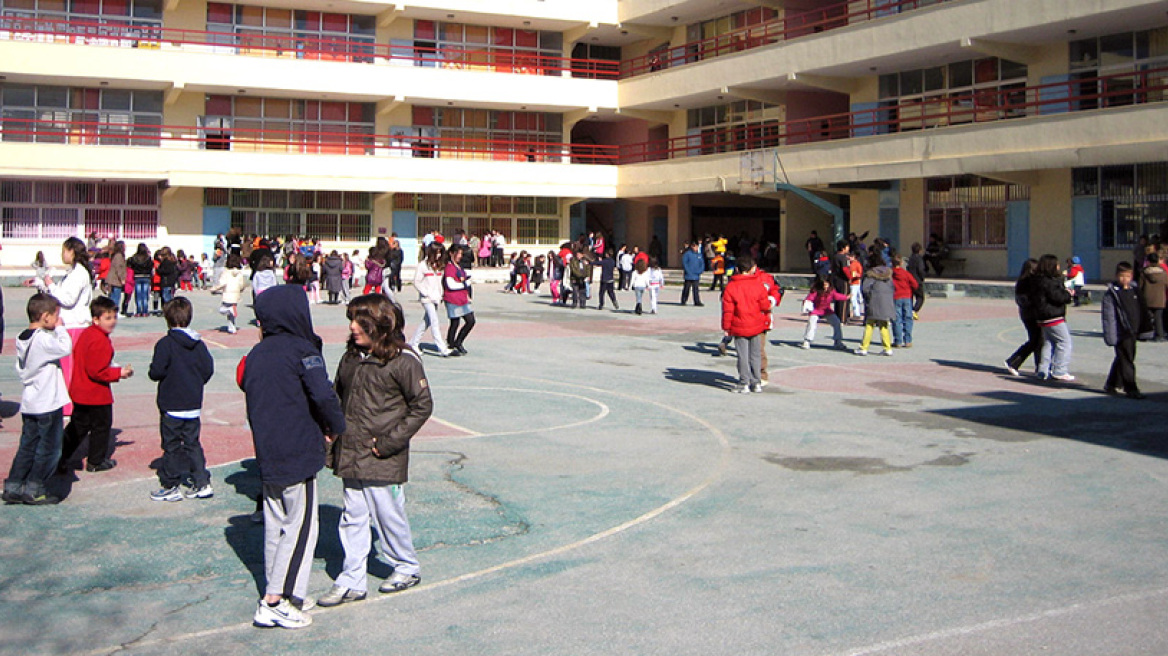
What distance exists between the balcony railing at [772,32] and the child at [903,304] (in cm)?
1856

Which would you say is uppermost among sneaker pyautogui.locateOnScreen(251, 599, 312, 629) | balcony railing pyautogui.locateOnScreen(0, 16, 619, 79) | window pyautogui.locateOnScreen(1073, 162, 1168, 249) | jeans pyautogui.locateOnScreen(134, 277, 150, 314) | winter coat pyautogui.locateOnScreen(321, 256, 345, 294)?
balcony railing pyautogui.locateOnScreen(0, 16, 619, 79)

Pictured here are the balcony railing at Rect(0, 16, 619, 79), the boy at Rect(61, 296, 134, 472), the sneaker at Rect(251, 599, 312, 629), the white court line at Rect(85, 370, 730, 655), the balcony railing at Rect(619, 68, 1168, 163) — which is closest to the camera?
the white court line at Rect(85, 370, 730, 655)

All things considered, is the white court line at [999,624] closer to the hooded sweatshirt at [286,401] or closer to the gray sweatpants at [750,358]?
the hooded sweatshirt at [286,401]

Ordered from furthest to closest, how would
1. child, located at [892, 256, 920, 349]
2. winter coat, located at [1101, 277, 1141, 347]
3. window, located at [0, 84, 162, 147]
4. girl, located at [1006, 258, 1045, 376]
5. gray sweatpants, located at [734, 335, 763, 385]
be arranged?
window, located at [0, 84, 162, 147] → child, located at [892, 256, 920, 349] → girl, located at [1006, 258, 1045, 376] → gray sweatpants, located at [734, 335, 763, 385] → winter coat, located at [1101, 277, 1141, 347]

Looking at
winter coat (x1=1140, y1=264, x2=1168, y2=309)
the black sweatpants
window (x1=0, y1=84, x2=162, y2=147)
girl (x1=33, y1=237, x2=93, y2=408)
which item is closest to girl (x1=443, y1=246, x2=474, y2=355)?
girl (x1=33, y1=237, x2=93, y2=408)

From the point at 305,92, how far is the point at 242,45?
10.6 feet

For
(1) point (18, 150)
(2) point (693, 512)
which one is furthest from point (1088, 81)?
(1) point (18, 150)

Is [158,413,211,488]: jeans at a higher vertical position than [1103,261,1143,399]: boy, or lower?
lower

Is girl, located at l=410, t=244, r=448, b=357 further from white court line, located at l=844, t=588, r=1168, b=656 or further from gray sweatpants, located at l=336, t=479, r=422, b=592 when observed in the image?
A: white court line, located at l=844, t=588, r=1168, b=656

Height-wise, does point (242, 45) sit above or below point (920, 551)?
above

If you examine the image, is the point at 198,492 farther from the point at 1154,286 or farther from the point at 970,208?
the point at 970,208

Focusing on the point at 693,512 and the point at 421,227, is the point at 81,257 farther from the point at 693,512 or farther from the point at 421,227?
the point at 421,227

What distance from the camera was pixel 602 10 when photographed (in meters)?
47.4

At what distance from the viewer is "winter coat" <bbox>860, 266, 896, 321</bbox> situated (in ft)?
58.8
